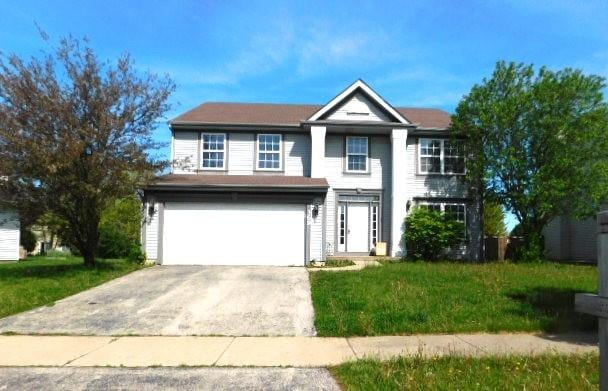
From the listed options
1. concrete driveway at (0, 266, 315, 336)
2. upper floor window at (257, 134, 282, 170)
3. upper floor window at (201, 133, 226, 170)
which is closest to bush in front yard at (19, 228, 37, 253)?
upper floor window at (201, 133, 226, 170)

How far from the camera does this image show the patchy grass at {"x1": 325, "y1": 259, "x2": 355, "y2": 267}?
59.8 ft

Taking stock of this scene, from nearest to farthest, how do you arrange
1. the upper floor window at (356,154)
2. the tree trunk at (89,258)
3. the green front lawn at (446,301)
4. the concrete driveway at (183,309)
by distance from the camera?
the green front lawn at (446,301) → the concrete driveway at (183,309) → the tree trunk at (89,258) → the upper floor window at (356,154)

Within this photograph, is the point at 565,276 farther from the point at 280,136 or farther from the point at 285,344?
the point at 280,136

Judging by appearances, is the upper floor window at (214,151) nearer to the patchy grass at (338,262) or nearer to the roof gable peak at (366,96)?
the roof gable peak at (366,96)

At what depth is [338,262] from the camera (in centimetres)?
1856

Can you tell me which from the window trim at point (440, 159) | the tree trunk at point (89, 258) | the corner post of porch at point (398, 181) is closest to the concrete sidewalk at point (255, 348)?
the tree trunk at point (89, 258)

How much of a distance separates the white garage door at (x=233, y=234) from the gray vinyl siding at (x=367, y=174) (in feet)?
8.84

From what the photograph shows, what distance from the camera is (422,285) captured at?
42.1 ft

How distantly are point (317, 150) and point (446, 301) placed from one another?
10.7m

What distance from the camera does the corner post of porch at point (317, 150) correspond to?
20.8 metres

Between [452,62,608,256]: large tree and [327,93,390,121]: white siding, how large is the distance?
3214mm

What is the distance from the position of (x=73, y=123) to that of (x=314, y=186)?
7.95 m

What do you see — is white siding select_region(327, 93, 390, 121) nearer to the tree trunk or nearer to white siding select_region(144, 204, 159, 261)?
white siding select_region(144, 204, 159, 261)

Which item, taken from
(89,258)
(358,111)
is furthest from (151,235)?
(358,111)
